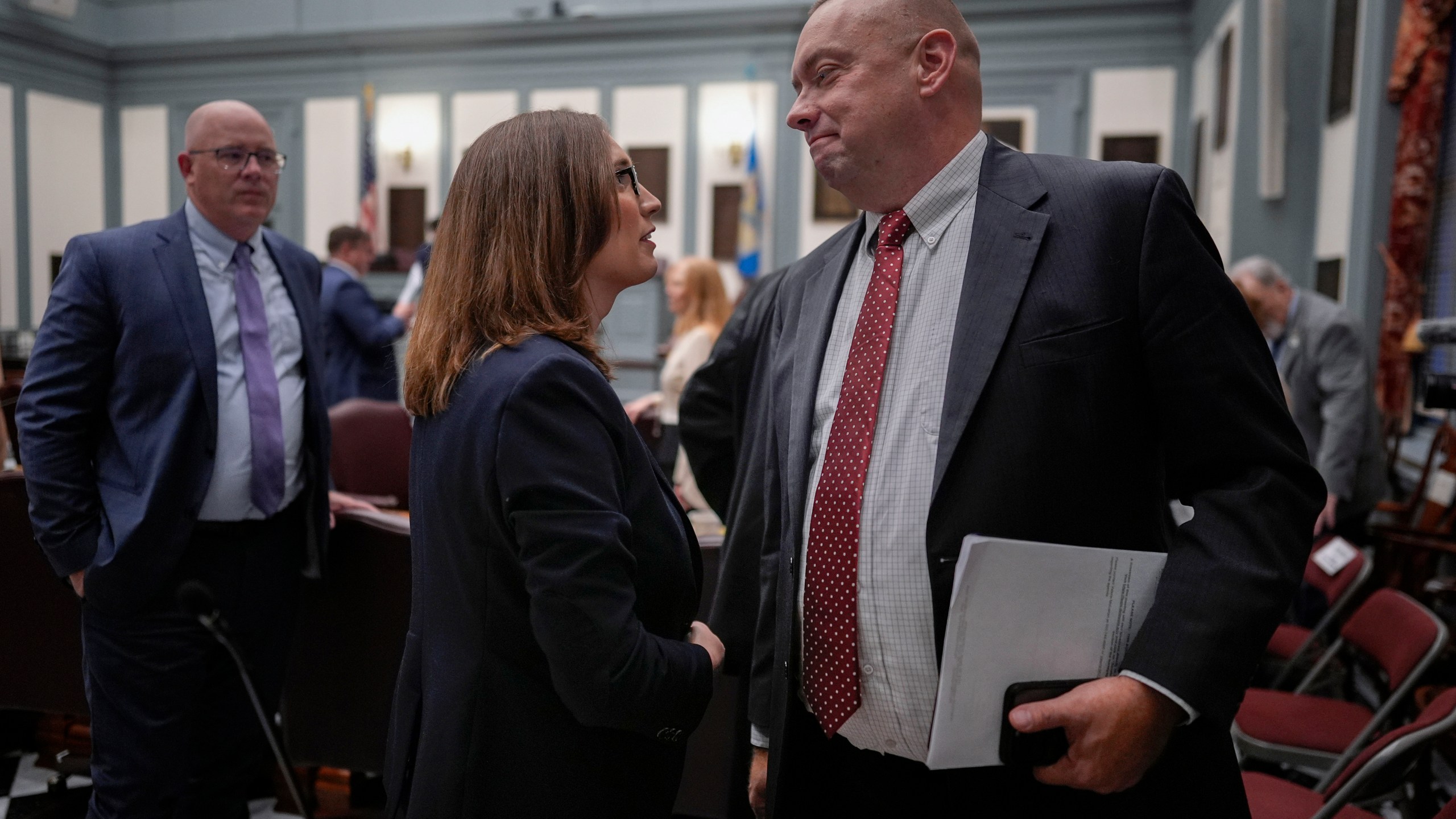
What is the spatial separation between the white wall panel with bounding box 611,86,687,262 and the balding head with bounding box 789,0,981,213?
8870 mm

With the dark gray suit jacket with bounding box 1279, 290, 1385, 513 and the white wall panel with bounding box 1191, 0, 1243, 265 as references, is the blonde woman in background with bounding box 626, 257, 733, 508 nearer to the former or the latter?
the dark gray suit jacket with bounding box 1279, 290, 1385, 513

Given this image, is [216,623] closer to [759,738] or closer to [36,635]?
[36,635]

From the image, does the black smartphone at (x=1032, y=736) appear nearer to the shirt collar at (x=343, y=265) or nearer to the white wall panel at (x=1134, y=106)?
the shirt collar at (x=343, y=265)

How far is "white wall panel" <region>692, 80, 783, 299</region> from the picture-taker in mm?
9891

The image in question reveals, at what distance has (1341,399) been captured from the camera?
4250mm

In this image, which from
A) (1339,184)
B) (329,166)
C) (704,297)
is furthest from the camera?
(329,166)

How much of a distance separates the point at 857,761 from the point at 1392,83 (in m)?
4.34

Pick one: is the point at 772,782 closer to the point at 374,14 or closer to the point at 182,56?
the point at 374,14

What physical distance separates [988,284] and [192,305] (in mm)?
1839

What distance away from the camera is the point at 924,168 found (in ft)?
4.60

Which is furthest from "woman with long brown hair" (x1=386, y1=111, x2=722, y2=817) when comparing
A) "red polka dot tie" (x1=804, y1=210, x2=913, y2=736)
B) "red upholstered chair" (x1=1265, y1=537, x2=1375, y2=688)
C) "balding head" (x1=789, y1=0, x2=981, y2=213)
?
"red upholstered chair" (x1=1265, y1=537, x2=1375, y2=688)

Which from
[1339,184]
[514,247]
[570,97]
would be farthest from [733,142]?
[514,247]

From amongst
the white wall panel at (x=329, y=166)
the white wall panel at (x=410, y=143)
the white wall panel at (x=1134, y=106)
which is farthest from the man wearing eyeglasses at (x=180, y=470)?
the white wall panel at (x=329, y=166)

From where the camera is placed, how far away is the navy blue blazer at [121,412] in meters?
2.17
